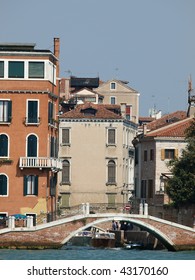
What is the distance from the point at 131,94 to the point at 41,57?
4932 centimetres

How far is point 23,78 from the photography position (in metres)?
74.2

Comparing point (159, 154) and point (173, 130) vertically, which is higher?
point (173, 130)

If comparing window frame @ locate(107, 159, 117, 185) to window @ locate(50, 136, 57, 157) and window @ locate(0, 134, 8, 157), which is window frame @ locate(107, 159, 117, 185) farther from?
window @ locate(0, 134, 8, 157)

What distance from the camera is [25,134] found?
74.1 metres

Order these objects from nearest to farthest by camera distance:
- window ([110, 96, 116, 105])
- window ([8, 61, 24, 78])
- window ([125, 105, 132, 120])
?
window ([8, 61, 24, 78])
window ([125, 105, 132, 120])
window ([110, 96, 116, 105])

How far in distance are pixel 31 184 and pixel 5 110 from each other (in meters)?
3.94

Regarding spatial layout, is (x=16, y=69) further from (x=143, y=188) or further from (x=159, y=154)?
(x=143, y=188)

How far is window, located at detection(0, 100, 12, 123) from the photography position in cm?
7419

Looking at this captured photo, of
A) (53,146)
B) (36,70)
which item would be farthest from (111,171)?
(36,70)

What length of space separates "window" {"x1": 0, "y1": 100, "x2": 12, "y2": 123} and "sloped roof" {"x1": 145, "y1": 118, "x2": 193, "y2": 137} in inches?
467

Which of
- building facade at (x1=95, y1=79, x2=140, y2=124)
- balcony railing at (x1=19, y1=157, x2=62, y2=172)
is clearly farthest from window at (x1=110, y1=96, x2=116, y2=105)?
balcony railing at (x1=19, y1=157, x2=62, y2=172)

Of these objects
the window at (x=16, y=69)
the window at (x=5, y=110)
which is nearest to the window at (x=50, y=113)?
the window at (x=5, y=110)
